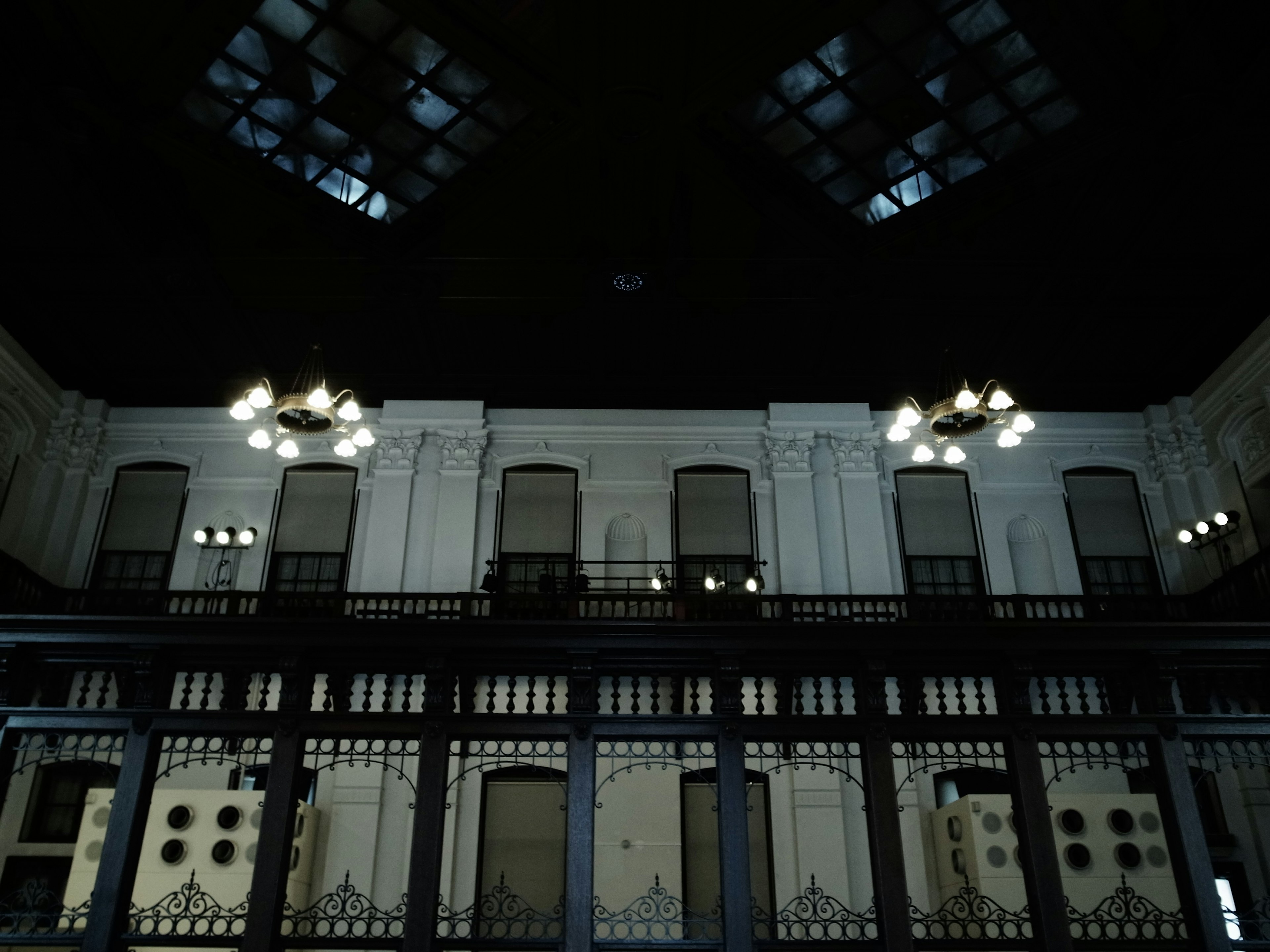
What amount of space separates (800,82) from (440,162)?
13.4 feet

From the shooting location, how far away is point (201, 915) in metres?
6.89

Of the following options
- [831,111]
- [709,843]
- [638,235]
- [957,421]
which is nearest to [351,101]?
[638,235]

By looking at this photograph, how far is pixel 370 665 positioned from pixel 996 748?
888 centimetres

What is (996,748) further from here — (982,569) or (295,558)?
(295,558)

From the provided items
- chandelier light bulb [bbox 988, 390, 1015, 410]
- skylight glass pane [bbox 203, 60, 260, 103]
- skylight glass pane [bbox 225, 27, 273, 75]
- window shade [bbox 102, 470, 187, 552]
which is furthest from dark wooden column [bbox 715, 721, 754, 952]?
window shade [bbox 102, 470, 187, 552]

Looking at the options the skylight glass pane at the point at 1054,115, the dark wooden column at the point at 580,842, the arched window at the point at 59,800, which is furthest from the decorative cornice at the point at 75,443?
the skylight glass pane at the point at 1054,115

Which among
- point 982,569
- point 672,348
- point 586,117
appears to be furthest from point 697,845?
point 586,117

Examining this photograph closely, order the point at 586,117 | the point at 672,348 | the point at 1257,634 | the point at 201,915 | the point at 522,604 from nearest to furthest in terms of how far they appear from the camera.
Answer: the point at 201,915 → the point at 1257,634 → the point at 586,117 → the point at 522,604 → the point at 672,348

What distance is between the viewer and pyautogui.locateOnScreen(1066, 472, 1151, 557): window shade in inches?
603

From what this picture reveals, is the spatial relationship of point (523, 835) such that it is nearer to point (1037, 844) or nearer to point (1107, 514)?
point (1037, 844)

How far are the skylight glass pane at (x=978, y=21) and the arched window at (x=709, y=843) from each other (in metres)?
8.59

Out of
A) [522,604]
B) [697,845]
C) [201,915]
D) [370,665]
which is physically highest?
[522,604]

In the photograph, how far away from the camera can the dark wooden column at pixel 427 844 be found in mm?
6957

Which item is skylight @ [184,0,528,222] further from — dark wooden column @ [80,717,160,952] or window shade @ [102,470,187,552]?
dark wooden column @ [80,717,160,952]
